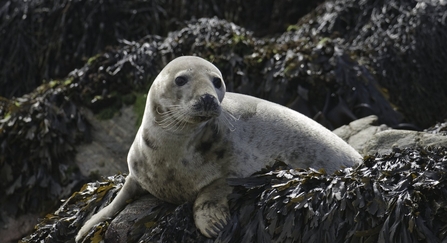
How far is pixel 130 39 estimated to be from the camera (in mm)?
9164

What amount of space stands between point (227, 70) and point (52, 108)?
1558mm

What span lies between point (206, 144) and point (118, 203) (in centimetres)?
73

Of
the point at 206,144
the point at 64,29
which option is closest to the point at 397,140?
the point at 206,144

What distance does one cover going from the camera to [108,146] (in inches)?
267

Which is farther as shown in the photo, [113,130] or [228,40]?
[228,40]

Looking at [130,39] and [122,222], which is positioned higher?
[130,39]

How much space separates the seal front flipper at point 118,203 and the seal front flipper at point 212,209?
54 centimetres

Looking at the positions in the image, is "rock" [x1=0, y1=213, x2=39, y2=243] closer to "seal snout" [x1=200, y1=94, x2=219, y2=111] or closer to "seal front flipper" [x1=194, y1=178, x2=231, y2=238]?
"seal front flipper" [x1=194, y1=178, x2=231, y2=238]

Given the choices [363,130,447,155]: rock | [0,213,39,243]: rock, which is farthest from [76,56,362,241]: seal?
[0,213,39,243]: rock

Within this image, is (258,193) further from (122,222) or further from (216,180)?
(122,222)

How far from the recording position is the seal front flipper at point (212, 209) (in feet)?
14.0

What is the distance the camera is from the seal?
4215 millimetres

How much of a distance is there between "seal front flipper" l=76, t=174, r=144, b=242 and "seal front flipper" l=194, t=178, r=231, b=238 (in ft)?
1.78

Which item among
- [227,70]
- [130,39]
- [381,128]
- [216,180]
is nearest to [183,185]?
[216,180]
